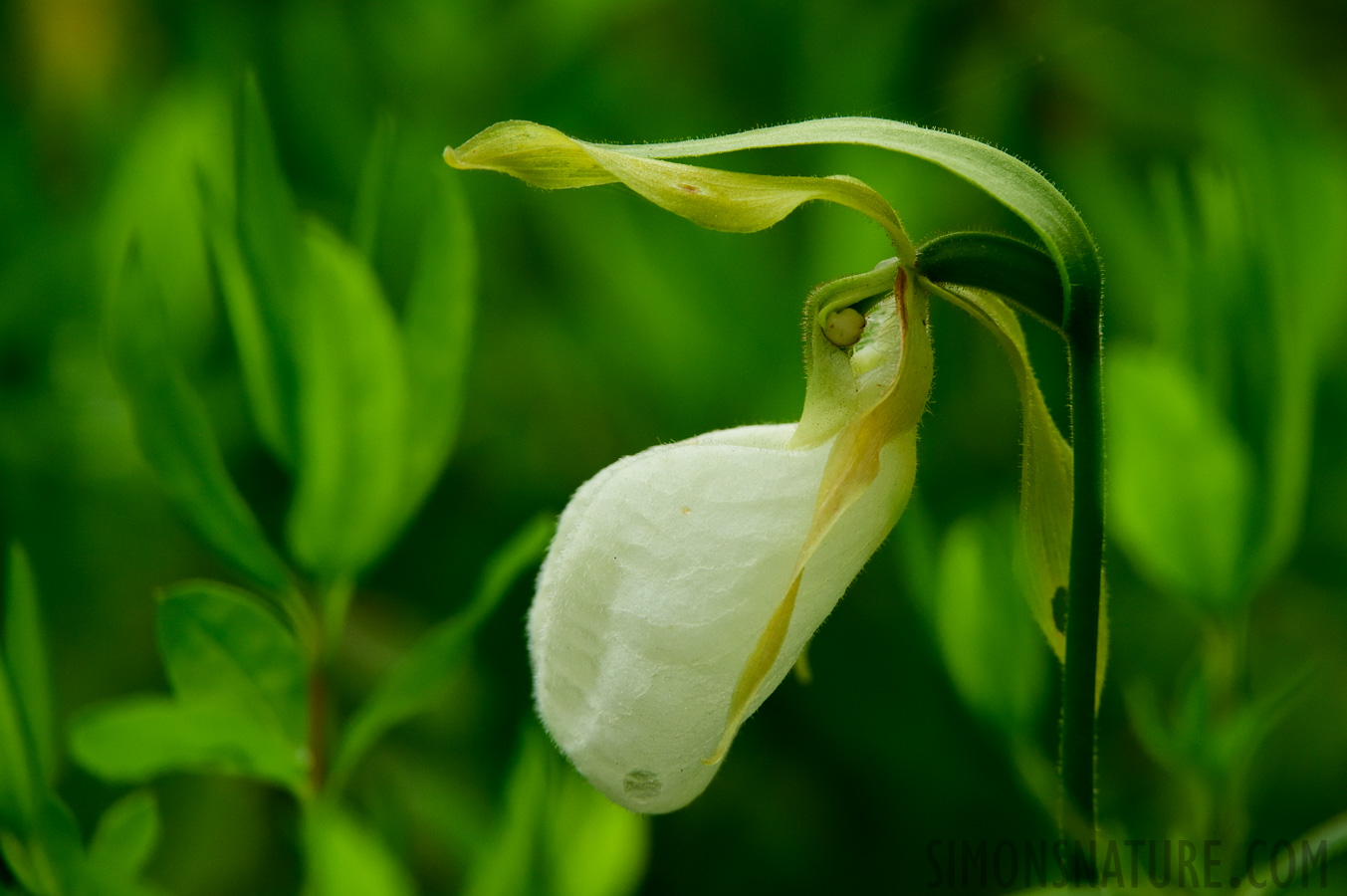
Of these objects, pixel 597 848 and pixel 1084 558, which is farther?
pixel 597 848

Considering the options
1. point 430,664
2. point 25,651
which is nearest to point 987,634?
point 430,664

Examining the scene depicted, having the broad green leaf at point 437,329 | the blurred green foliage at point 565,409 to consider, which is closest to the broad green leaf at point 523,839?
the blurred green foliage at point 565,409

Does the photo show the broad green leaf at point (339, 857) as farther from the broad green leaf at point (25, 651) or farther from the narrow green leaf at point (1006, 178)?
the narrow green leaf at point (1006, 178)

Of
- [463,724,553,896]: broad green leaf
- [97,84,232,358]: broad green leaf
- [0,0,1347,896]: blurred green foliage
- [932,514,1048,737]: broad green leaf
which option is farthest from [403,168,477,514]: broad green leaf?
[97,84,232,358]: broad green leaf

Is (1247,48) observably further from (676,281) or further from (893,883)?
(893,883)

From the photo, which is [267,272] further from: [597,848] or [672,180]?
[597,848]

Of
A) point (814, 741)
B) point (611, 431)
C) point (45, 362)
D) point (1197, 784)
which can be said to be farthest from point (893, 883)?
point (45, 362)
